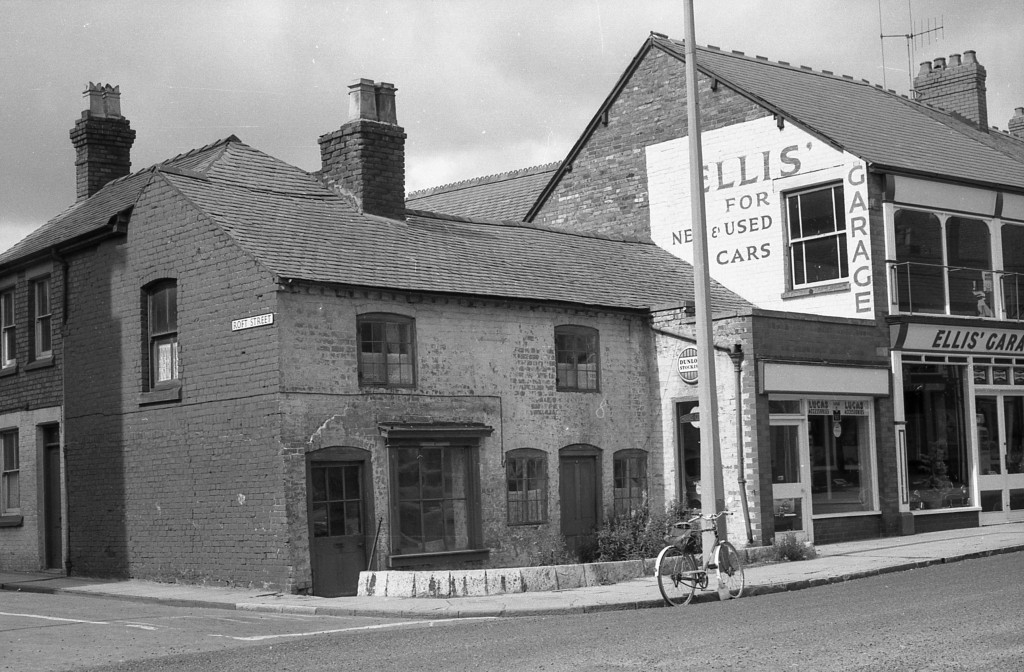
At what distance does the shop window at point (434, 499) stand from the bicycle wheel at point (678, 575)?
5512 millimetres

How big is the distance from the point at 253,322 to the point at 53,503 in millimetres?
7536

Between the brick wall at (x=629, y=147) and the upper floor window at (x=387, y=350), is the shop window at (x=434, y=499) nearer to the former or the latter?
the upper floor window at (x=387, y=350)

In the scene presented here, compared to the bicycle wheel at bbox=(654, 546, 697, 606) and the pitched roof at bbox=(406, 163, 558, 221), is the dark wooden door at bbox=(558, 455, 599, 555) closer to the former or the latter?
the bicycle wheel at bbox=(654, 546, 697, 606)

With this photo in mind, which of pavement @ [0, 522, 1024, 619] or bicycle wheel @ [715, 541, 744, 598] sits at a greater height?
bicycle wheel @ [715, 541, 744, 598]

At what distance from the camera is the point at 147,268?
21203mm

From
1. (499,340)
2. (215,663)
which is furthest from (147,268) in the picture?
(215,663)

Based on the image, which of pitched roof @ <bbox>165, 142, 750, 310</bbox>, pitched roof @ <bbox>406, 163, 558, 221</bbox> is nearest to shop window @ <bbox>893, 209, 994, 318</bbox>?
pitched roof @ <bbox>165, 142, 750, 310</bbox>

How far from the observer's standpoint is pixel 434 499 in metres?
20.2

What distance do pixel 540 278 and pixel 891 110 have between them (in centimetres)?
1152

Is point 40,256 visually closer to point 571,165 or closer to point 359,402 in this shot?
point 359,402

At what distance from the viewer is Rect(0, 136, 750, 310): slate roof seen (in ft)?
65.2

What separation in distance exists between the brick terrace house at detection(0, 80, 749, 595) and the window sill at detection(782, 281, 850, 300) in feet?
3.47

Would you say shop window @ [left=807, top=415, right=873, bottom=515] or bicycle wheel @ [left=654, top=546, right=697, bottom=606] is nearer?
bicycle wheel @ [left=654, top=546, right=697, bottom=606]

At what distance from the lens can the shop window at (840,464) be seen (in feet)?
76.1
